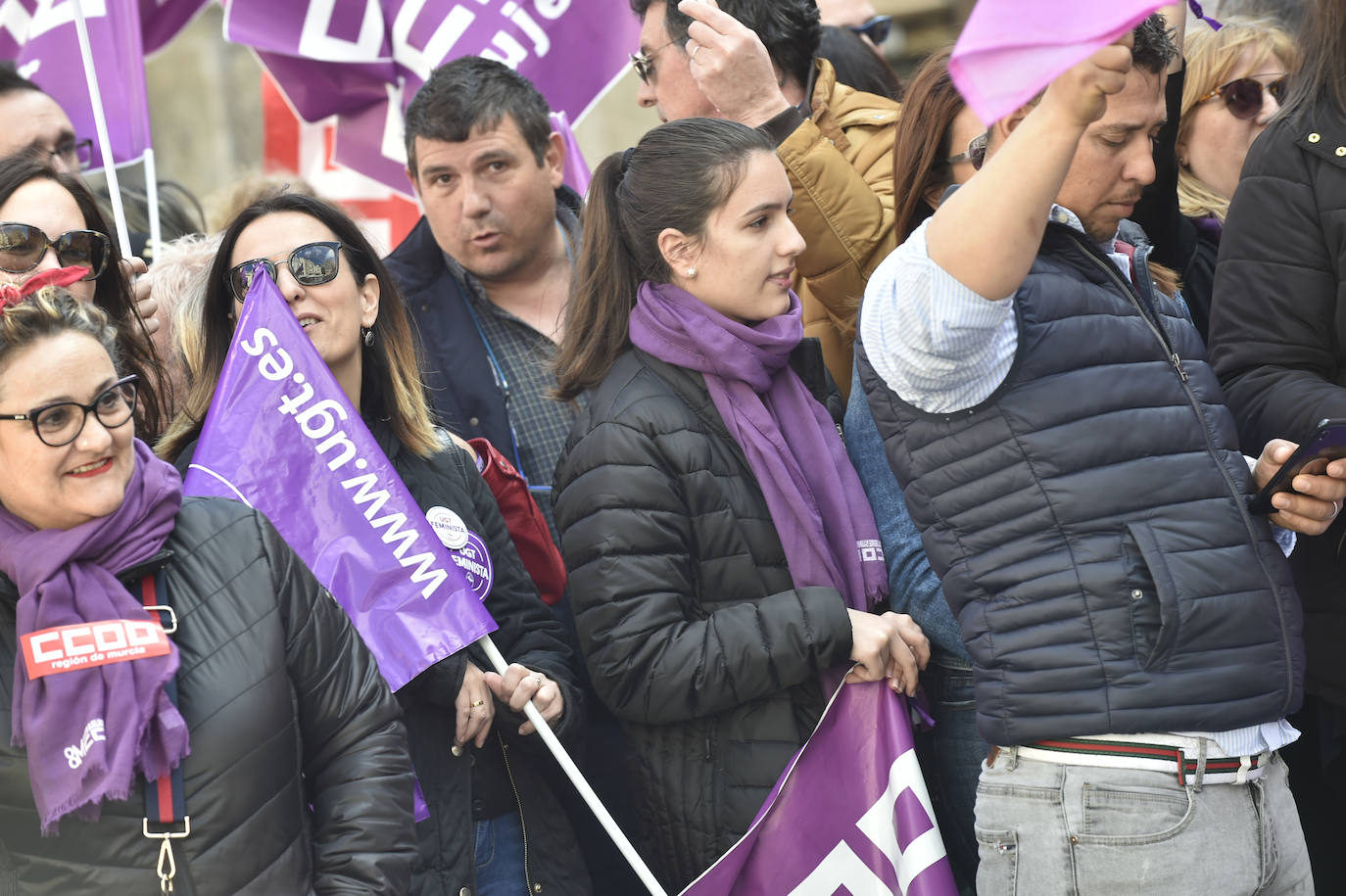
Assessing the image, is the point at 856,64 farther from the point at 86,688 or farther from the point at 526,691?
the point at 86,688

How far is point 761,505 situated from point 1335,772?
158 centimetres

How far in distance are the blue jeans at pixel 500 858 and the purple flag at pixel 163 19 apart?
3.91 metres

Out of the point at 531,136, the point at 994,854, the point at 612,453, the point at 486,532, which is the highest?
the point at 531,136

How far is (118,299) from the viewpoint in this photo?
346 centimetres

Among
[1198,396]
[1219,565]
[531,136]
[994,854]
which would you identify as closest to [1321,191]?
[1198,396]

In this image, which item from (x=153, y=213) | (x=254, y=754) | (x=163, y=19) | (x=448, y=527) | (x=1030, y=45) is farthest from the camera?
(x=163, y=19)

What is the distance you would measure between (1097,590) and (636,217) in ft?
4.79

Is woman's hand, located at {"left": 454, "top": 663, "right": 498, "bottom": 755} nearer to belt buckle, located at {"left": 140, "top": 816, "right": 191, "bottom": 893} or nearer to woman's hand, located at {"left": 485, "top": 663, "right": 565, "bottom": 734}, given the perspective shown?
woman's hand, located at {"left": 485, "top": 663, "right": 565, "bottom": 734}

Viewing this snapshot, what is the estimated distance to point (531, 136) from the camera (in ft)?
15.0

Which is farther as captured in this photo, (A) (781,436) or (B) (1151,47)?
(A) (781,436)

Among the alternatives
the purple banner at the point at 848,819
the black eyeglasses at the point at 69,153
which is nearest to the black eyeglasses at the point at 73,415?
the purple banner at the point at 848,819

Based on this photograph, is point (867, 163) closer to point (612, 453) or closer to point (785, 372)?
point (785, 372)

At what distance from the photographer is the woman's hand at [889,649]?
9.95 feet

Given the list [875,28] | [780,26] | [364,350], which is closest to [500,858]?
[364,350]
